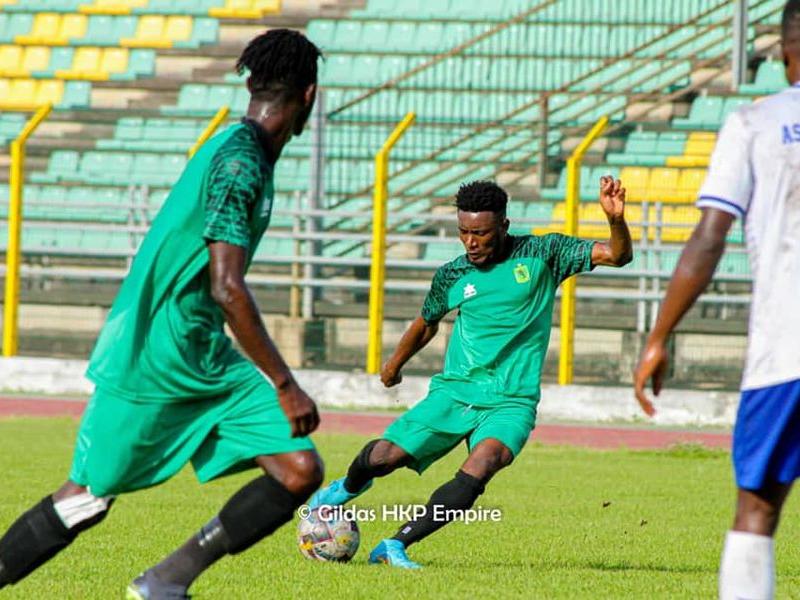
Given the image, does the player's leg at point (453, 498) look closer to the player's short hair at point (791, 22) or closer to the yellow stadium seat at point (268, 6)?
the player's short hair at point (791, 22)

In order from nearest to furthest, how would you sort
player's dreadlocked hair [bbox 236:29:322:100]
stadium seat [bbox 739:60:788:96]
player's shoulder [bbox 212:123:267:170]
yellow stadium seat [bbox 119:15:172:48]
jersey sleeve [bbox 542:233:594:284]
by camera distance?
1. player's shoulder [bbox 212:123:267:170]
2. player's dreadlocked hair [bbox 236:29:322:100]
3. jersey sleeve [bbox 542:233:594:284]
4. stadium seat [bbox 739:60:788:96]
5. yellow stadium seat [bbox 119:15:172:48]

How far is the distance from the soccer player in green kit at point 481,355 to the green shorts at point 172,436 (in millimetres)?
2504

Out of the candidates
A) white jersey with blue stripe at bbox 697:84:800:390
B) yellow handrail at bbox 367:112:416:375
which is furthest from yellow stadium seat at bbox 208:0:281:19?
white jersey with blue stripe at bbox 697:84:800:390

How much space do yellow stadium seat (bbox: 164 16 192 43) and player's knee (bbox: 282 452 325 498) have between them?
912 inches

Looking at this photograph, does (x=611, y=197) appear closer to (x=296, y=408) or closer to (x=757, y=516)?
(x=296, y=408)

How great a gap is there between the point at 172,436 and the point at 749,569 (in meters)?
1.94

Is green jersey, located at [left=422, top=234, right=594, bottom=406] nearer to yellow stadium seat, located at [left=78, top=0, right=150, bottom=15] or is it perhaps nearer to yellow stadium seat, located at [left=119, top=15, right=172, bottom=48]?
yellow stadium seat, located at [left=119, top=15, right=172, bottom=48]

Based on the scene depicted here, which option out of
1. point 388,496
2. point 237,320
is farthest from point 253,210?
point 388,496

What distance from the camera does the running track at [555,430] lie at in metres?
16.2

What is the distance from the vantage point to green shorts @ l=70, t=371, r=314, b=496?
578 cm

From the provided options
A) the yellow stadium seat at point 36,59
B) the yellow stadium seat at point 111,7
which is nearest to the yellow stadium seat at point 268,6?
the yellow stadium seat at point 111,7

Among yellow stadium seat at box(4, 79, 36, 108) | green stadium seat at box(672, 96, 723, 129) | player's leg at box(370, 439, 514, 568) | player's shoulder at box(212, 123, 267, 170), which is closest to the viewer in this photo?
player's shoulder at box(212, 123, 267, 170)

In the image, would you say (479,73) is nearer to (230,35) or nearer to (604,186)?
(230,35)

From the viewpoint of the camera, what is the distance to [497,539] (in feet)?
30.4
